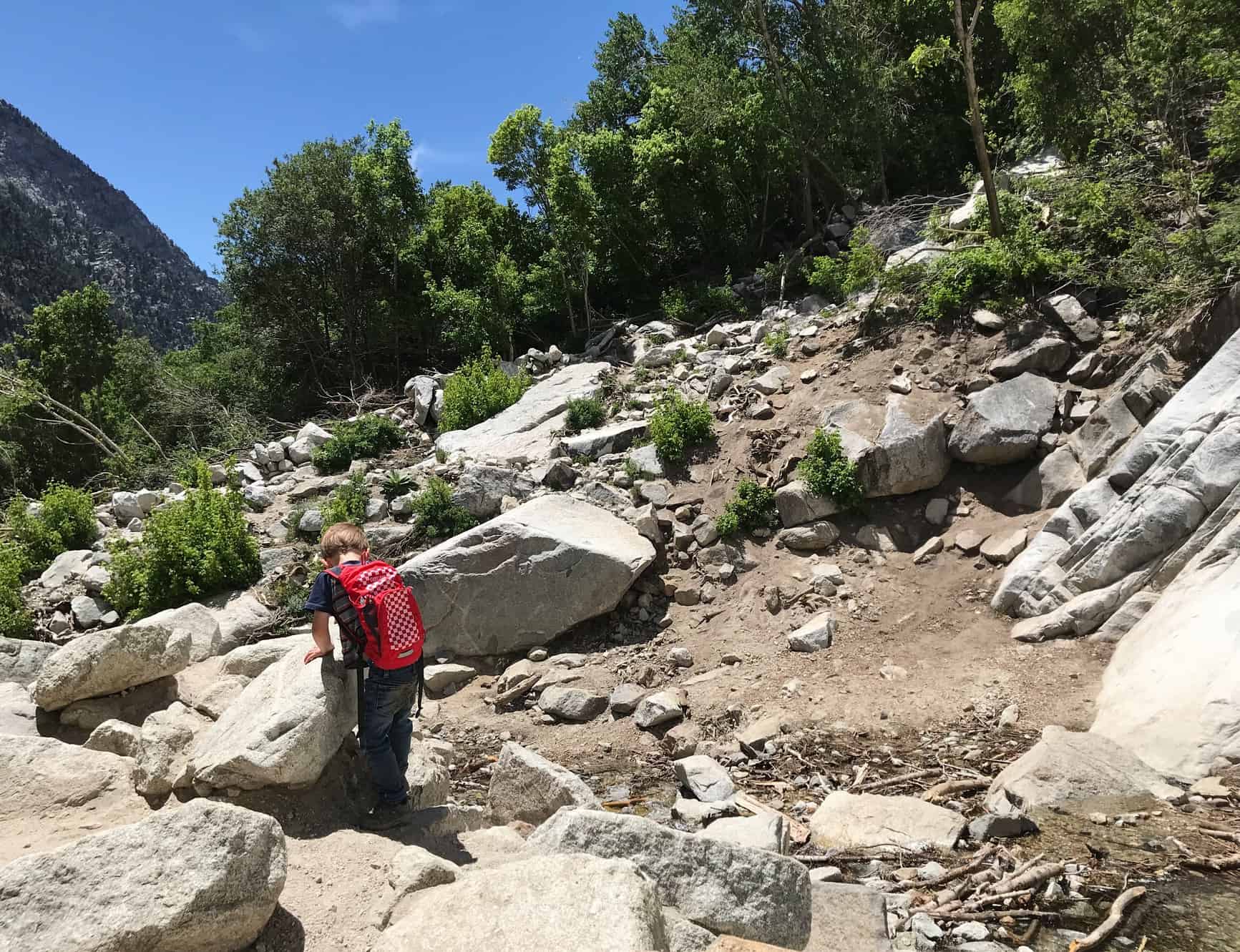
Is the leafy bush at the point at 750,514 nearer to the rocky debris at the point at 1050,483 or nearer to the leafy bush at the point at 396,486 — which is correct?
the rocky debris at the point at 1050,483

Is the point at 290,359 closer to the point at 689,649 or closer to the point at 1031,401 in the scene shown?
the point at 689,649

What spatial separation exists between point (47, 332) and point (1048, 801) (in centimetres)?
2519

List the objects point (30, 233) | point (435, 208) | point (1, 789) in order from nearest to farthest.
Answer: point (1, 789), point (435, 208), point (30, 233)

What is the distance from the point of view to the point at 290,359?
2191 centimetres

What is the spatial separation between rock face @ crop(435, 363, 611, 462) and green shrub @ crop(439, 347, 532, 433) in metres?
0.31

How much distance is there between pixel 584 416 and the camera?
40.7 feet

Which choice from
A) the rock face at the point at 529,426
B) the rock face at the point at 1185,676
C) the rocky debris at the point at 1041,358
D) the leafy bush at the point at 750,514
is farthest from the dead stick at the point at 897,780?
the rock face at the point at 529,426

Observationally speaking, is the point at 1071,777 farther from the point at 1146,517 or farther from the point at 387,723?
the point at 387,723

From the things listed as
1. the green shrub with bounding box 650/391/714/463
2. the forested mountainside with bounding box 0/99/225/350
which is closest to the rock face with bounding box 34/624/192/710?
the green shrub with bounding box 650/391/714/463

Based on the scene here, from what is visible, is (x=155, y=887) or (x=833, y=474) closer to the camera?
(x=155, y=887)

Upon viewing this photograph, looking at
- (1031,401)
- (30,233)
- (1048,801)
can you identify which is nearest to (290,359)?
(1031,401)

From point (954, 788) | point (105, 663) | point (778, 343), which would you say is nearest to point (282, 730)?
point (105, 663)

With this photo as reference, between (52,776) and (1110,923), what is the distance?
544 cm

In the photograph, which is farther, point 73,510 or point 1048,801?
point 73,510
